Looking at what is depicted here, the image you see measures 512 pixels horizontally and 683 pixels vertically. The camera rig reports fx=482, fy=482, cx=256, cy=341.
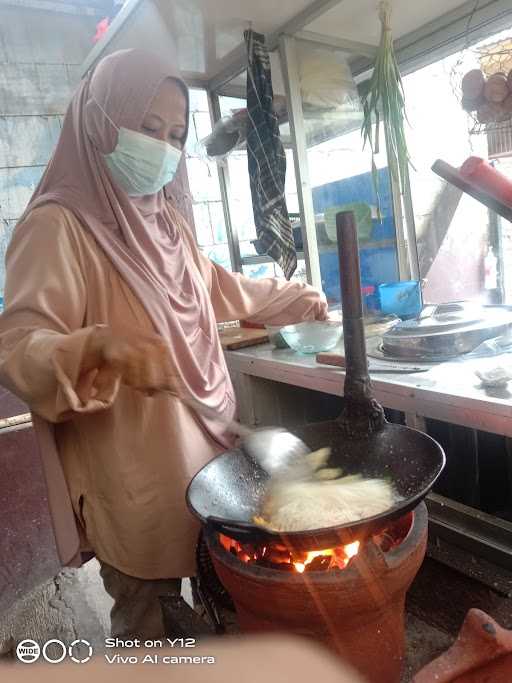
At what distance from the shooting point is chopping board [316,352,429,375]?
134 centimetres

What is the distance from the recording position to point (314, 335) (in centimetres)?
171

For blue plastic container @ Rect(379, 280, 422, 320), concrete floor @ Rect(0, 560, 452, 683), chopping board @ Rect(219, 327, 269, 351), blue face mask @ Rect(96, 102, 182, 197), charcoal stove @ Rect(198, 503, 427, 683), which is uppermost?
blue face mask @ Rect(96, 102, 182, 197)

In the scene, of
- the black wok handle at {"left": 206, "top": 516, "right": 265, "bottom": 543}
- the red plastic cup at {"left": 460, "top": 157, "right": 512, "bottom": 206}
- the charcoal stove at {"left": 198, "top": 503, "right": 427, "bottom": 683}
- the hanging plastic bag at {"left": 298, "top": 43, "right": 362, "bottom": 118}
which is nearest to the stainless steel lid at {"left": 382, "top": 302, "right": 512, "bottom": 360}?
the red plastic cup at {"left": 460, "top": 157, "right": 512, "bottom": 206}

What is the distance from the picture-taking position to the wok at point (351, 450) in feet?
3.19

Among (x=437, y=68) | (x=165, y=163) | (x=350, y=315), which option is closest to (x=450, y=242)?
(x=437, y=68)

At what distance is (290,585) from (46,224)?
882 mm

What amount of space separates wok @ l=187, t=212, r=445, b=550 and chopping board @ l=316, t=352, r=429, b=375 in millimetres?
250

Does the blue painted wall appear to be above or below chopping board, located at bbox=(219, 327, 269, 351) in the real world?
above

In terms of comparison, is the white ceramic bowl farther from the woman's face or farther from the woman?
the woman's face

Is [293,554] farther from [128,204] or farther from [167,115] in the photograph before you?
[167,115]

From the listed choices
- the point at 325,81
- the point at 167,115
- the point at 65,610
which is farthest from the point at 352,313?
the point at 65,610

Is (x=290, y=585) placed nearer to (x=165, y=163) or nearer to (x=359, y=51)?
(x=165, y=163)

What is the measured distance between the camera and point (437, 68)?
6.64 ft

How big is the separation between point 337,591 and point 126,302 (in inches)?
29.7
